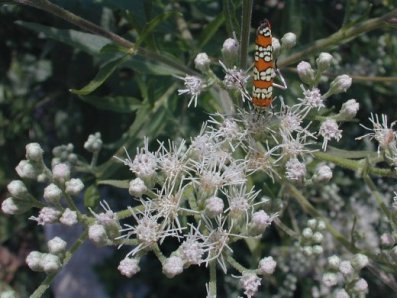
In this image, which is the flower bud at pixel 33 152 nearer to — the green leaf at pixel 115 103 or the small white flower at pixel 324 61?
the green leaf at pixel 115 103

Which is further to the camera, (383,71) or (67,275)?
(67,275)

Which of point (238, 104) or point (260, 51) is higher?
point (260, 51)

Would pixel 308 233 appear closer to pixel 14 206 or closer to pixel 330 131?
pixel 330 131

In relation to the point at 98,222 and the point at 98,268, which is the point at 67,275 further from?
the point at 98,222

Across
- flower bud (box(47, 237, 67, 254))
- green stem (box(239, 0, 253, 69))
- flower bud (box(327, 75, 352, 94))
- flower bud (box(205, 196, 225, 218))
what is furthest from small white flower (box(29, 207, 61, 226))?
flower bud (box(327, 75, 352, 94))

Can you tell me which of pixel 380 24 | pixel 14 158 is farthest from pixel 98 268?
pixel 380 24

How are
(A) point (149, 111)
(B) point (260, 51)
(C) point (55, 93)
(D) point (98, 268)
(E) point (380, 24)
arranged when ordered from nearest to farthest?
1. (B) point (260, 51)
2. (E) point (380, 24)
3. (A) point (149, 111)
4. (C) point (55, 93)
5. (D) point (98, 268)

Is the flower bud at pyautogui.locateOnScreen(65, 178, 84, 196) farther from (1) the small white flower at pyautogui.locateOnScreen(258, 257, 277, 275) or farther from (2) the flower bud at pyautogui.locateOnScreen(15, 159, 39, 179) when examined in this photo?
(1) the small white flower at pyautogui.locateOnScreen(258, 257, 277, 275)
